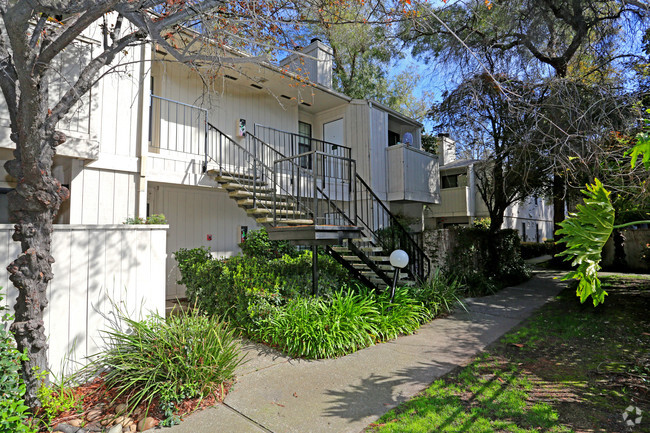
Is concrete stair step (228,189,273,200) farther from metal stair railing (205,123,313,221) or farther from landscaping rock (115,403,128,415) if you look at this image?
landscaping rock (115,403,128,415)

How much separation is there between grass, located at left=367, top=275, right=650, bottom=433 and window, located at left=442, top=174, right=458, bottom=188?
14.5 metres

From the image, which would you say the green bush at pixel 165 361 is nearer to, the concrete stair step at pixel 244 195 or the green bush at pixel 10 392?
the green bush at pixel 10 392

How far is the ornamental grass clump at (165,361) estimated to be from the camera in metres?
3.32

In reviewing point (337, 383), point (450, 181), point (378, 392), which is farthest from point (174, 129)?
point (450, 181)

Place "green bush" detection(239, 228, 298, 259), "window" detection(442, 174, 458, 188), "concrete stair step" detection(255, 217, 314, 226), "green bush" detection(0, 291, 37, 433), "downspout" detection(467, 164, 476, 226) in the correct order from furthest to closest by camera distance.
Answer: "window" detection(442, 174, 458, 188)
"downspout" detection(467, 164, 476, 226)
"green bush" detection(239, 228, 298, 259)
"concrete stair step" detection(255, 217, 314, 226)
"green bush" detection(0, 291, 37, 433)

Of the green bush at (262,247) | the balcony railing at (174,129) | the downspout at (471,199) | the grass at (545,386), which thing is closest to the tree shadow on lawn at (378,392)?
the grass at (545,386)

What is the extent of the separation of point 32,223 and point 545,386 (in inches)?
210

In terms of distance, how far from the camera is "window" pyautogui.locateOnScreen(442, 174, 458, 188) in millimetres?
19880

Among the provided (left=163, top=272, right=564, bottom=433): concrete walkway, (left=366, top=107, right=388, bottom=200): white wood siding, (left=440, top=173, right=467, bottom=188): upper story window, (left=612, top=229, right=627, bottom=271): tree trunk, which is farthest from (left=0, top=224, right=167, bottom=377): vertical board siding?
(left=440, top=173, right=467, bottom=188): upper story window

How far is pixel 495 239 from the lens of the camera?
33.8 feet

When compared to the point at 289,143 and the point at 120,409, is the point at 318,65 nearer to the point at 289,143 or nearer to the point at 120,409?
the point at 289,143

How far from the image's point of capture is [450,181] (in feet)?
66.0

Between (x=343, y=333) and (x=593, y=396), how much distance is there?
9.14ft

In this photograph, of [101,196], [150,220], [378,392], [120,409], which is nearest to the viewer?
[120,409]
